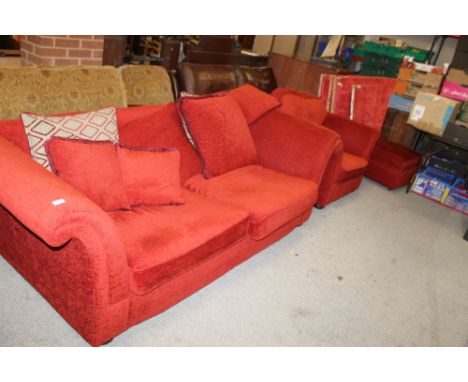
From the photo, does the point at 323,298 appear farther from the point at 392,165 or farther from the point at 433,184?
the point at 433,184

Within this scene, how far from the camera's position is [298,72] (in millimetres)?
4902

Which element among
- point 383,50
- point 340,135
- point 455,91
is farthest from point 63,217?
point 383,50

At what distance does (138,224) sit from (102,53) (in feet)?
5.66

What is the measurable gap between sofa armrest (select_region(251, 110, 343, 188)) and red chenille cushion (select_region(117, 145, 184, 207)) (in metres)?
0.93

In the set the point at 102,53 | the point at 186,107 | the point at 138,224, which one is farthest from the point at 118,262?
the point at 102,53

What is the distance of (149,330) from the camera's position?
171cm

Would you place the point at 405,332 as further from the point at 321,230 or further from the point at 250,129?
the point at 250,129

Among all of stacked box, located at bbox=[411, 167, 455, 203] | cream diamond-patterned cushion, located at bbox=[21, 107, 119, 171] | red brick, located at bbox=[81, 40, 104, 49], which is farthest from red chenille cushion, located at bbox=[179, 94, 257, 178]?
stacked box, located at bbox=[411, 167, 455, 203]

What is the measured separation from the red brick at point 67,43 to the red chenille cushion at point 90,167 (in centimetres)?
128

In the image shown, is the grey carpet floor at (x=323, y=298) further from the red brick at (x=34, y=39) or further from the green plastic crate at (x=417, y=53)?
the green plastic crate at (x=417, y=53)

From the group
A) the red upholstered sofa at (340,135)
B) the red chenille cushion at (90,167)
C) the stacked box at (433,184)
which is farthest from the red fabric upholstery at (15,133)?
Result: the stacked box at (433,184)

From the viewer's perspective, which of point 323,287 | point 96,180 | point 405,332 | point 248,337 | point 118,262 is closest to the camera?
point 118,262

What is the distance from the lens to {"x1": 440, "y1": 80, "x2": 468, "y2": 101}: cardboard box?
12.4 ft

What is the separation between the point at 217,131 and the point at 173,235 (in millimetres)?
852
